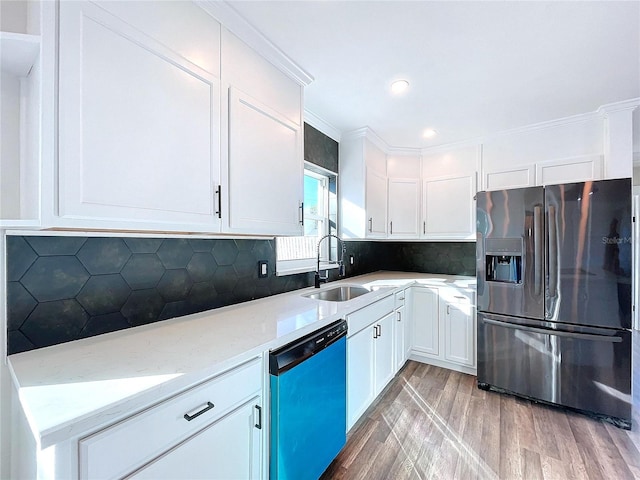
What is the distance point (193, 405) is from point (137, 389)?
201mm

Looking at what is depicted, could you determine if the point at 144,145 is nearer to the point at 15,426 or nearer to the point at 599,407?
the point at 15,426

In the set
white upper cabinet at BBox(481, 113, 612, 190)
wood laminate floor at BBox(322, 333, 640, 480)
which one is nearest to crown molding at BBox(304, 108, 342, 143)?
white upper cabinet at BBox(481, 113, 612, 190)

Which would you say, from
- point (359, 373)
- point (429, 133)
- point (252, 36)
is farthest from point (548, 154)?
point (252, 36)

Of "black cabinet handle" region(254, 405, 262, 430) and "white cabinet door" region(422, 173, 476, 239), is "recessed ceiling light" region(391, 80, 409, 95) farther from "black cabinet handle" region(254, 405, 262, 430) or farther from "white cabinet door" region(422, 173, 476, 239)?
"black cabinet handle" region(254, 405, 262, 430)

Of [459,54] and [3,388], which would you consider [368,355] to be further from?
[459,54]

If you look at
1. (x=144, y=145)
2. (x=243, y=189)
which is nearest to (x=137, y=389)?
(x=144, y=145)

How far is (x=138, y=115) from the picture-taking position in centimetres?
108

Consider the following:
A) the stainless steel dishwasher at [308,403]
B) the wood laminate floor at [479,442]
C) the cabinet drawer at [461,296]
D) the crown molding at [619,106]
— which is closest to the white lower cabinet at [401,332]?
the wood laminate floor at [479,442]

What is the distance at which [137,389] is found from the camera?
79cm

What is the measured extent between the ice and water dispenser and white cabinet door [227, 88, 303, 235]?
5.54ft

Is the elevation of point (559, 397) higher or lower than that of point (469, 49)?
lower

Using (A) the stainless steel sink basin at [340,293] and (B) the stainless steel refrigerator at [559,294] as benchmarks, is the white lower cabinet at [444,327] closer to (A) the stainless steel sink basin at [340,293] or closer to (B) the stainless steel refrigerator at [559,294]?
(B) the stainless steel refrigerator at [559,294]

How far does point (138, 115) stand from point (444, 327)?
9.87 ft

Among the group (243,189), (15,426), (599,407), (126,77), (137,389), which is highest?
(126,77)
